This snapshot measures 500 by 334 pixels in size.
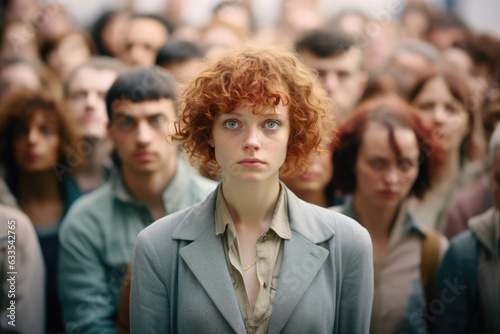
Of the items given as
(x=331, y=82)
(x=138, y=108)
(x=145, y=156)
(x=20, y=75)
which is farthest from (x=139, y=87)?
(x=20, y=75)

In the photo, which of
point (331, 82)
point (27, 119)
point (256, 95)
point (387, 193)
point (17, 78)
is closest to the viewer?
point (256, 95)

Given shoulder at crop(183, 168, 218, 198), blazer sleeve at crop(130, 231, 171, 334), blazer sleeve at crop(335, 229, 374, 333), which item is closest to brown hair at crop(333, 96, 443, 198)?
shoulder at crop(183, 168, 218, 198)

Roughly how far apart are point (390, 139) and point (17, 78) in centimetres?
251

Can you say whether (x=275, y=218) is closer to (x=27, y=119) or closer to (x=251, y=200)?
(x=251, y=200)

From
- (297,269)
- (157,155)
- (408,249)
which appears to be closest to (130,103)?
(157,155)

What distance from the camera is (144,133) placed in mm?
2510

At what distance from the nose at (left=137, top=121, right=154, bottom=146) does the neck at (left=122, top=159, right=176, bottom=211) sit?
157 millimetres

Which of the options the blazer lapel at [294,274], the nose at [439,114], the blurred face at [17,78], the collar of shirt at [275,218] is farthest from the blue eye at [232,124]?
the blurred face at [17,78]

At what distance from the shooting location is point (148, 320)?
1600mm

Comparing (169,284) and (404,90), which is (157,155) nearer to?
(169,284)

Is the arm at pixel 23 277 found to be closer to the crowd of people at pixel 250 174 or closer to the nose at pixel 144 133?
the crowd of people at pixel 250 174

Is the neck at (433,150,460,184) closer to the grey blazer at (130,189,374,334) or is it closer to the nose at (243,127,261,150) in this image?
the grey blazer at (130,189,374,334)

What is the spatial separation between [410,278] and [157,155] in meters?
1.40

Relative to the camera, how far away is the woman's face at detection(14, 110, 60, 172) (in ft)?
10.3
